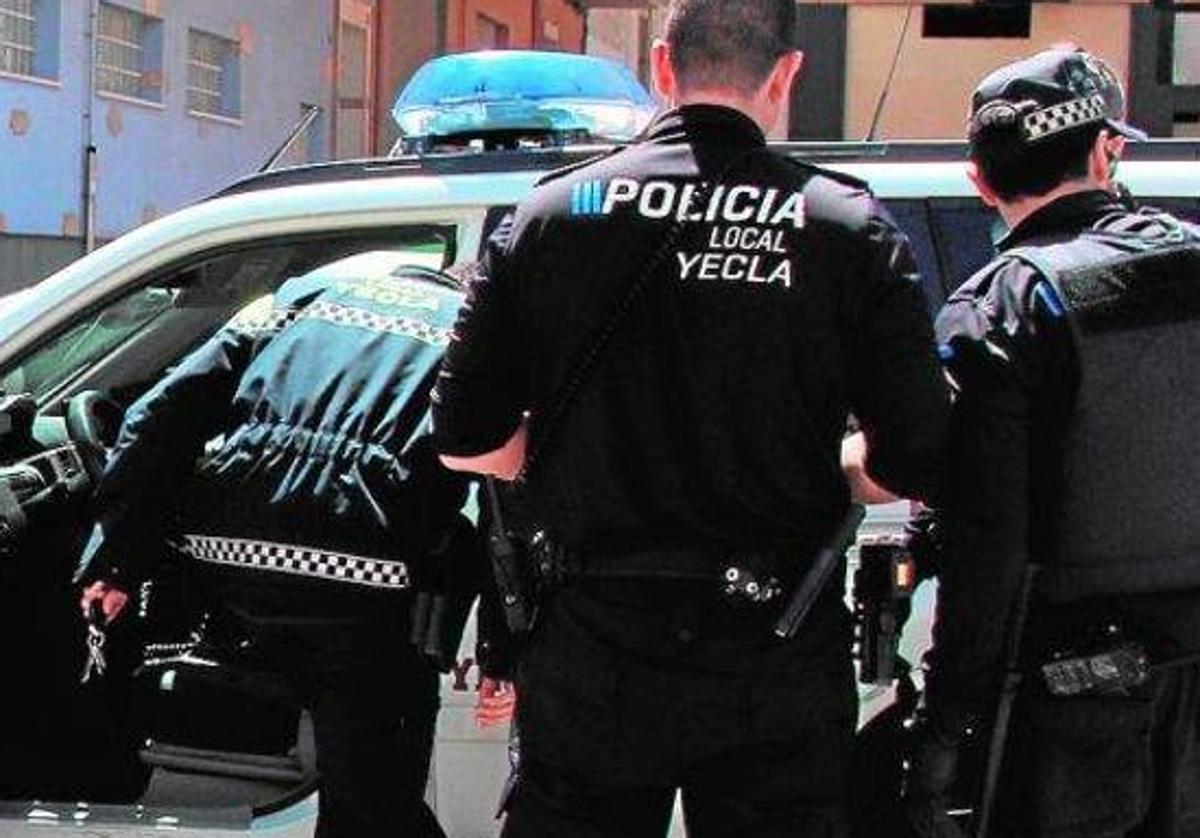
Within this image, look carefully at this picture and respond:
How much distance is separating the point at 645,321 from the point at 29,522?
1.61 meters

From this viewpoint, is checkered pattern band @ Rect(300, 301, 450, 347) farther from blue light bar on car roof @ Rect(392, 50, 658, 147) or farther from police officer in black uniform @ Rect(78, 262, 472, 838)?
blue light bar on car roof @ Rect(392, 50, 658, 147)

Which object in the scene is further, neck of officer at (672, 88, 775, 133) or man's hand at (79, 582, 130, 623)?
man's hand at (79, 582, 130, 623)

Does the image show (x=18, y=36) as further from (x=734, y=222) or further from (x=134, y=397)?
(x=734, y=222)

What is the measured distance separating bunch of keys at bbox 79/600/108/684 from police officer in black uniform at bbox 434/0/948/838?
3.36ft

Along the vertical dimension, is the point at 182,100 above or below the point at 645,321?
above

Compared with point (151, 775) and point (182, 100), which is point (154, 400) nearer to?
point (151, 775)

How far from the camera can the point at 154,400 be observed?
2.93m

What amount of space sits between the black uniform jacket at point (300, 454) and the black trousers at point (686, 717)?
1.93 feet

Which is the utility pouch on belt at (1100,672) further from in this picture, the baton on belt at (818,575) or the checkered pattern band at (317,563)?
the checkered pattern band at (317,563)

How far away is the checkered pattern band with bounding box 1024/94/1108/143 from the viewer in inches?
99.6

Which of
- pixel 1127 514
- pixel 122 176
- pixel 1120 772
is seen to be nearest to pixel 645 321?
pixel 1127 514

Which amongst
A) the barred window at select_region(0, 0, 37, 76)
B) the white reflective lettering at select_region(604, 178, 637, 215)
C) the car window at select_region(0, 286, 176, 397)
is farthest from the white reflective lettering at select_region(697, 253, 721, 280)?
the barred window at select_region(0, 0, 37, 76)

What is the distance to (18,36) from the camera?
12867 millimetres

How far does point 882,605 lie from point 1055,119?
759 mm
